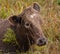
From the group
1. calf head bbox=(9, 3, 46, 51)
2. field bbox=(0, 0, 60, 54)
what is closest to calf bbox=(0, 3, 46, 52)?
calf head bbox=(9, 3, 46, 51)

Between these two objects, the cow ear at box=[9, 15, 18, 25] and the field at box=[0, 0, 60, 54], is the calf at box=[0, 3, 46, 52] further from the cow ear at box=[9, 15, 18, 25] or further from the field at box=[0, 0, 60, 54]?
the field at box=[0, 0, 60, 54]

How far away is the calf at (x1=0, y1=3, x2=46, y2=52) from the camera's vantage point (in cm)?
990

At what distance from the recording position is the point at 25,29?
10250mm

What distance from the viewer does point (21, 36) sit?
34.5ft

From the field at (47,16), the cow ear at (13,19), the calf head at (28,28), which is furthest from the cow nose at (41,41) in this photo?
the cow ear at (13,19)

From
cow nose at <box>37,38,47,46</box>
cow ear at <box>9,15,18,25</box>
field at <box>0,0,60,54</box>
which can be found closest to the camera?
cow nose at <box>37,38,47,46</box>

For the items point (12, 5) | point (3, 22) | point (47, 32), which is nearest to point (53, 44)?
point (47, 32)

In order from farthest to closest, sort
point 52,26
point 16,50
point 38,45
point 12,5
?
point 12,5, point 52,26, point 16,50, point 38,45

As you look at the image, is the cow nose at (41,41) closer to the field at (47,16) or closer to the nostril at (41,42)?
the nostril at (41,42)

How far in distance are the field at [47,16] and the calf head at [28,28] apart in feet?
0.88

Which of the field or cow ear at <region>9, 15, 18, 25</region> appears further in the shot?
the field

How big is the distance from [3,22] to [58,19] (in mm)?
1781

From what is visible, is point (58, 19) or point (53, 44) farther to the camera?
point (58, 19)

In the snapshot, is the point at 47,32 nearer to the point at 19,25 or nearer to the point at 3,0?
the point at 19,25
